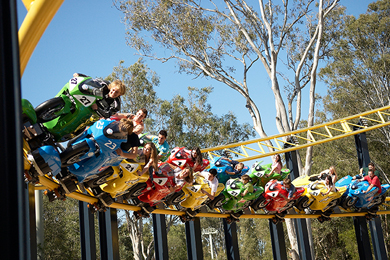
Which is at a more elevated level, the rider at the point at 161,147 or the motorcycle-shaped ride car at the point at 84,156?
the rider at the point at 161,147

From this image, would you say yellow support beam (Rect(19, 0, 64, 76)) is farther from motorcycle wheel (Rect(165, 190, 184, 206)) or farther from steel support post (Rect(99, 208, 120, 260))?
motorcycle wheel (Rect(165, 190, 184, 206))

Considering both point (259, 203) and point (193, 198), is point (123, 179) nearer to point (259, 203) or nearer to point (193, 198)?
point (193, 198)

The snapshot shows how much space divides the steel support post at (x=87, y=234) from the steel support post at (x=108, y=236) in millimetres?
99

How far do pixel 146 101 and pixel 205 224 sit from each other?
12.2 meters

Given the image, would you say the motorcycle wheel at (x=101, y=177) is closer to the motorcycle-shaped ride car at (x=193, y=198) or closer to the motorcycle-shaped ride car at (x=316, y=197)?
the motorcycle-shaped ride car at (x=193, y=198)

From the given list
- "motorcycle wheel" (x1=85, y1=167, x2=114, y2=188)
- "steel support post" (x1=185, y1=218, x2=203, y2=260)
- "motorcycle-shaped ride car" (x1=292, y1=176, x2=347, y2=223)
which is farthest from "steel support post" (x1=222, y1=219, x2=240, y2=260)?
"motorcycle wheel" (x1=85, y1=167, x2=114, y2=188)

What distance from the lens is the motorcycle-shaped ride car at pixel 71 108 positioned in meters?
3.26

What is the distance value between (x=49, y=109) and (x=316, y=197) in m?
5.41

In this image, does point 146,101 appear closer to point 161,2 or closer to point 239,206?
point 161,2

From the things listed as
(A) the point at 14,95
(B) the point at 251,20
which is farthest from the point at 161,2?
(A) the point at 14,95

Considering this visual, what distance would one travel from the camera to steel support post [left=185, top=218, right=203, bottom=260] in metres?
6.07

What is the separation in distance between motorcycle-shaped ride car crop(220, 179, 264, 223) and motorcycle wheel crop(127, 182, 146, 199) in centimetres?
183

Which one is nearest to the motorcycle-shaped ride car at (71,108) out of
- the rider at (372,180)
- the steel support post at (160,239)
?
the steel support post at (160,239)

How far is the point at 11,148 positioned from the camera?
36cm
